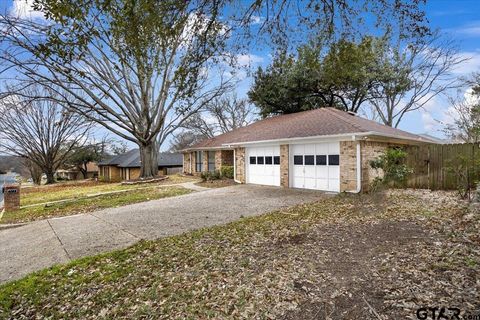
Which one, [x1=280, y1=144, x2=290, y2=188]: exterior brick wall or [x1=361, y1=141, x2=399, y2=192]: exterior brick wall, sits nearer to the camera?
[x1=361, y1=141, x2=399, y2=192]: exterior brick wall

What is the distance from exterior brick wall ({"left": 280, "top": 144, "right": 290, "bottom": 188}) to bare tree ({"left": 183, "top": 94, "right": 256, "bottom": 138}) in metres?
21.2

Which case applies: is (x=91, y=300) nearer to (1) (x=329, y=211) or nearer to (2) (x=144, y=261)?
(2) (x=144, y=261)

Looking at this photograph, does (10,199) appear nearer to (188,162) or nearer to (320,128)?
(320,128)

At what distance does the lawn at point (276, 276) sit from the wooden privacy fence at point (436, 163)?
16.1 feet

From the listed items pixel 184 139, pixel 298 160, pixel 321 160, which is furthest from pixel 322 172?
pixel 184 139

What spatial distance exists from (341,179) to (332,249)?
275 inches

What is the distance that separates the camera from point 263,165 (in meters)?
14.7

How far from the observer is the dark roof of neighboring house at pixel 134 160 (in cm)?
3116

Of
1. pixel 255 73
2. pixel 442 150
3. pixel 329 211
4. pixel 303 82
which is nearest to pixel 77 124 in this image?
pixel 255 73

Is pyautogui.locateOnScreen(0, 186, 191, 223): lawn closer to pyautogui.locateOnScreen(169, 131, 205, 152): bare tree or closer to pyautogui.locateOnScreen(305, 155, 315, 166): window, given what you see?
pyautogui.locateOnScreen(305, 155, 315, 166): window

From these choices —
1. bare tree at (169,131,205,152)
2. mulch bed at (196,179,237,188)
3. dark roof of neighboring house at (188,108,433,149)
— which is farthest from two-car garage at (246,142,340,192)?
bare tree at (169,131,205,152)

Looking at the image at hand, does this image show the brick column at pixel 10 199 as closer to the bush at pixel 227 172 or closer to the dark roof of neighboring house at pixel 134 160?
the bush at pixel 227 172

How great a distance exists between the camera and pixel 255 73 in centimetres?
2128

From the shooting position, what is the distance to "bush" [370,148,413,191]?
10984 mm
